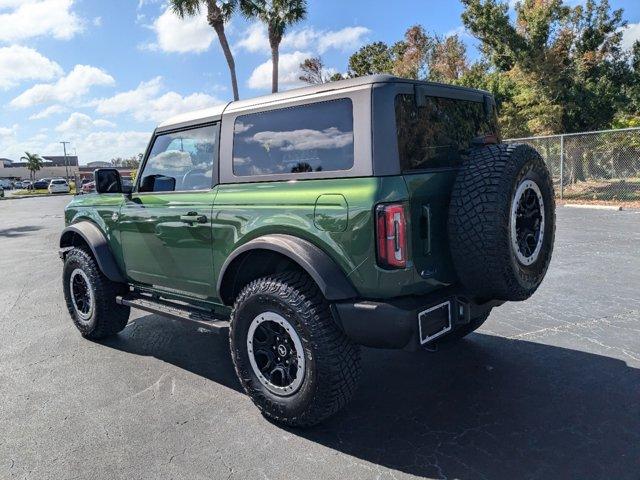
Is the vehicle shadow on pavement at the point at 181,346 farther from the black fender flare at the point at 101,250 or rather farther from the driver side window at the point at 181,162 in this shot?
the driver side window at the point at 181,162

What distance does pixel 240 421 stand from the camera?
3.23 metres

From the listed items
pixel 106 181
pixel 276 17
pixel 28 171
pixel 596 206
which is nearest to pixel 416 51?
pixel 276 17

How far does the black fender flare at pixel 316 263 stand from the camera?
279cm

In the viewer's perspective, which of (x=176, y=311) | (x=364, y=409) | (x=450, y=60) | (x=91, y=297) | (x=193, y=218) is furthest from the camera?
(x=450, y=60)

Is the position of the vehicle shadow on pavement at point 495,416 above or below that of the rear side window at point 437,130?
below

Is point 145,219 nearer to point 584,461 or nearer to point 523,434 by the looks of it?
point 523,434

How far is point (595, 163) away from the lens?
15.3 m

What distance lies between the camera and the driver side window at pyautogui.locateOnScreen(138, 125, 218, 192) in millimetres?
3822

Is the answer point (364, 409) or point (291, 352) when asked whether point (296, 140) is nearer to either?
point (291, 352)

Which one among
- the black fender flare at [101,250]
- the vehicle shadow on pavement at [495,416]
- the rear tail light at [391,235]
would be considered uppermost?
the rear tail light at [391,235]

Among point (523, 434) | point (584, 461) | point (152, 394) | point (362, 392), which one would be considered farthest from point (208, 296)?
point (584, 461)

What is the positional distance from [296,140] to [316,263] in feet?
2.88

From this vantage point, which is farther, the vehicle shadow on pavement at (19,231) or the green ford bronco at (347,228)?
the vehicle shadow on pavement at (19,231)

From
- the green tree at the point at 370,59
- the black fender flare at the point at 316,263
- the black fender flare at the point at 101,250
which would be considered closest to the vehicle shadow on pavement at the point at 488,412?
the black fender flare at the point at 101,250
